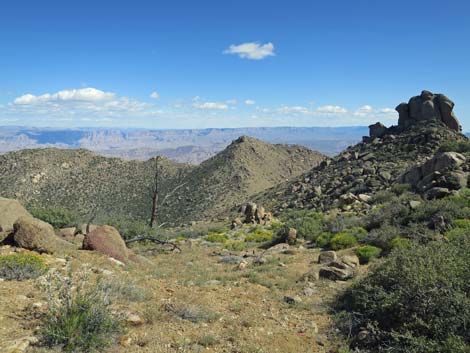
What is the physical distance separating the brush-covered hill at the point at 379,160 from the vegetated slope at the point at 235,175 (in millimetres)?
Result: 13811

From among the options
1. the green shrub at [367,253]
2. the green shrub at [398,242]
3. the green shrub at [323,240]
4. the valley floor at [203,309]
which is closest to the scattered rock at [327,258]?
the green shrub at [367,253]

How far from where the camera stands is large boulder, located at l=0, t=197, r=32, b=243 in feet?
39.4

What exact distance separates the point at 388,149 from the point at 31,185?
53855 mm

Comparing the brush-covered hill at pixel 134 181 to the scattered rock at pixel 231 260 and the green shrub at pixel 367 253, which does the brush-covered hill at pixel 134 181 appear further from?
the green shrub at pixel 367 253

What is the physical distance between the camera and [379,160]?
34719mm

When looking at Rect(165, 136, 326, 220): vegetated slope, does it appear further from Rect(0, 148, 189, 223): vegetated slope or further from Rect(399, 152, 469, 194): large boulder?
Rect(399, 152, 469, 194): large boulder

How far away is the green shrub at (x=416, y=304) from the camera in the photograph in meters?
5.95

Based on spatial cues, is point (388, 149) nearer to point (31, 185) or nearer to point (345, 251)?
point (345, 251)

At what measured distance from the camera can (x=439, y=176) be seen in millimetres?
19906

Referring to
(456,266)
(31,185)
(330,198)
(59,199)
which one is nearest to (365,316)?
(456,266)

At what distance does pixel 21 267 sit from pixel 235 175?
55894 mm

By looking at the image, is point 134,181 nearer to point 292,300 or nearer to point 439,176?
point 439,176

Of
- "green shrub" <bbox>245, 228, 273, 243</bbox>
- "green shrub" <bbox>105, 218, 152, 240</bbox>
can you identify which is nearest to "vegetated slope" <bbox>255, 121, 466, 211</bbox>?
"green shrub" <bbox>245, 228, 273, 243</bbox>

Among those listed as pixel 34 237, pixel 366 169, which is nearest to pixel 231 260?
pixel 34 237
